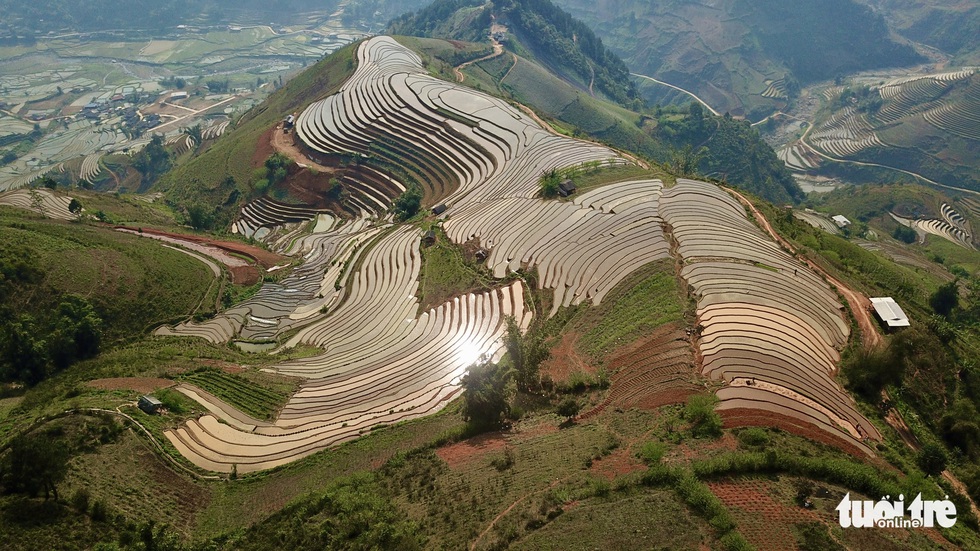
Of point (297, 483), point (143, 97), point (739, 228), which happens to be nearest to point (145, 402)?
point (297, 483)

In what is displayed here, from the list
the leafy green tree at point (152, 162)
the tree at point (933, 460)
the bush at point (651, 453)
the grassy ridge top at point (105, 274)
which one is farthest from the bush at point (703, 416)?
the leafy green tree at point (152, 162)

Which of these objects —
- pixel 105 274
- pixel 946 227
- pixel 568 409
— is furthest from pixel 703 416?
pixel 946 227

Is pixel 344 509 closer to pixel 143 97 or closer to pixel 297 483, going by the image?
pixel 297 483

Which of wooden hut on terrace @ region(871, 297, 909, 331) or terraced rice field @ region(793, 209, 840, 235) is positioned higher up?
terraced rice field @ region(793, 209, 840, 235)

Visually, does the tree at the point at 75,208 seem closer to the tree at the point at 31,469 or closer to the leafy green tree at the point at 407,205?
the leafy green tree at the point at 407,205

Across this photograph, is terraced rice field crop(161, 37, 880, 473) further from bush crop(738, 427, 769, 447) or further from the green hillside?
the green hillside

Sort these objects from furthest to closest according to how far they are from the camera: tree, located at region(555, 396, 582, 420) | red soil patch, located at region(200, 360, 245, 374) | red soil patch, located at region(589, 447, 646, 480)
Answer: red soil patch, located at region(200, 360, 245, 374), tree, located at region(555, 396, 582, 420), red soil patch, located at region(589, 447, 646, 480)

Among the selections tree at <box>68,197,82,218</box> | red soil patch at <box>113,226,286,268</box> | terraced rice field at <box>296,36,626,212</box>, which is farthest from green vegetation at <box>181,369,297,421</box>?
tree at <box>68,197,82,218</box>
